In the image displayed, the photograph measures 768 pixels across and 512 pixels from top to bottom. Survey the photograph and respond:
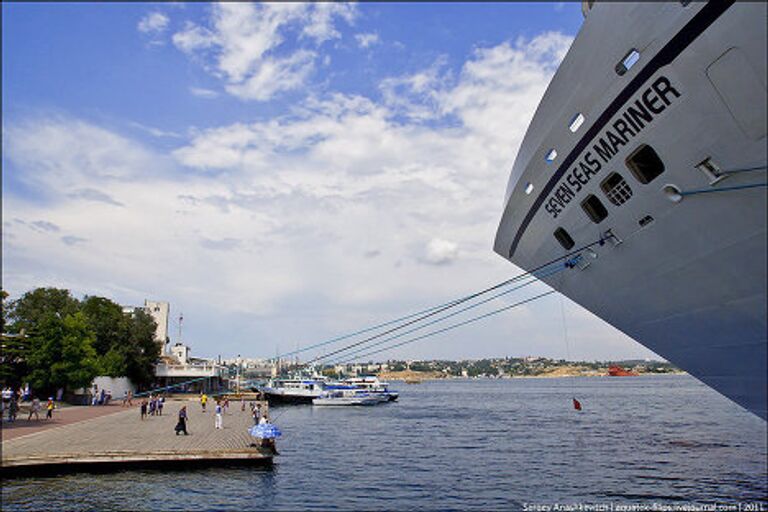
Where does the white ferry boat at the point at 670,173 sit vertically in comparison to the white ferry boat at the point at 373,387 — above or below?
above

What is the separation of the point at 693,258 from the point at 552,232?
345 centimetres

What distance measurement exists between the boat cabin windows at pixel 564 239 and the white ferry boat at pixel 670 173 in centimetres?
25

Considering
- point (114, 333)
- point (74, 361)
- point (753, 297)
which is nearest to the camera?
point (753, 297)

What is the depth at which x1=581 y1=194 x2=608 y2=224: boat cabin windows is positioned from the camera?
9.45 m

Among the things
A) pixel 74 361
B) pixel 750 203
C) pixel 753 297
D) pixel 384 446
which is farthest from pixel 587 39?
pixel 74 361

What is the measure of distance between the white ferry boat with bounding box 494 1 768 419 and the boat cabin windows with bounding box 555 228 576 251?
0.83 feet

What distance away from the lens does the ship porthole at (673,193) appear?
7418 millimetres

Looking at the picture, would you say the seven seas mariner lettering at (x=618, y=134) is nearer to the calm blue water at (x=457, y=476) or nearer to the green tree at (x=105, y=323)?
the calm blue water at (x=457, y=476)

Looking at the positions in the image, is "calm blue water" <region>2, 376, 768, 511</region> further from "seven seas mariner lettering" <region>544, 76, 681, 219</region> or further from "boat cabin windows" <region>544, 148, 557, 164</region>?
"boat cabin windows" <region>544, 148, 557, 164</region>

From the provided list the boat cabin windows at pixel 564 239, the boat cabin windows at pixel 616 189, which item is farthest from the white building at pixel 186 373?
the boat cabin windows at pixel 616 189

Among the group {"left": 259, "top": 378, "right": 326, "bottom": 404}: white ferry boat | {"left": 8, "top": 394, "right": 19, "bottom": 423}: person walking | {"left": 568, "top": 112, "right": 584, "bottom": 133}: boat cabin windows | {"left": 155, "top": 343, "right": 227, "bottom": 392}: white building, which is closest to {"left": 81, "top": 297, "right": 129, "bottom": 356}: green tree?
{"left": 155, "top": 343, "right": 227, "bottom": 392}: white building

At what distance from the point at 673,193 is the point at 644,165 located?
74 centimetres

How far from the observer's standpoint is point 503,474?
2161cm

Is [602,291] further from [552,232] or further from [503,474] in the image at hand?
[503,474]
